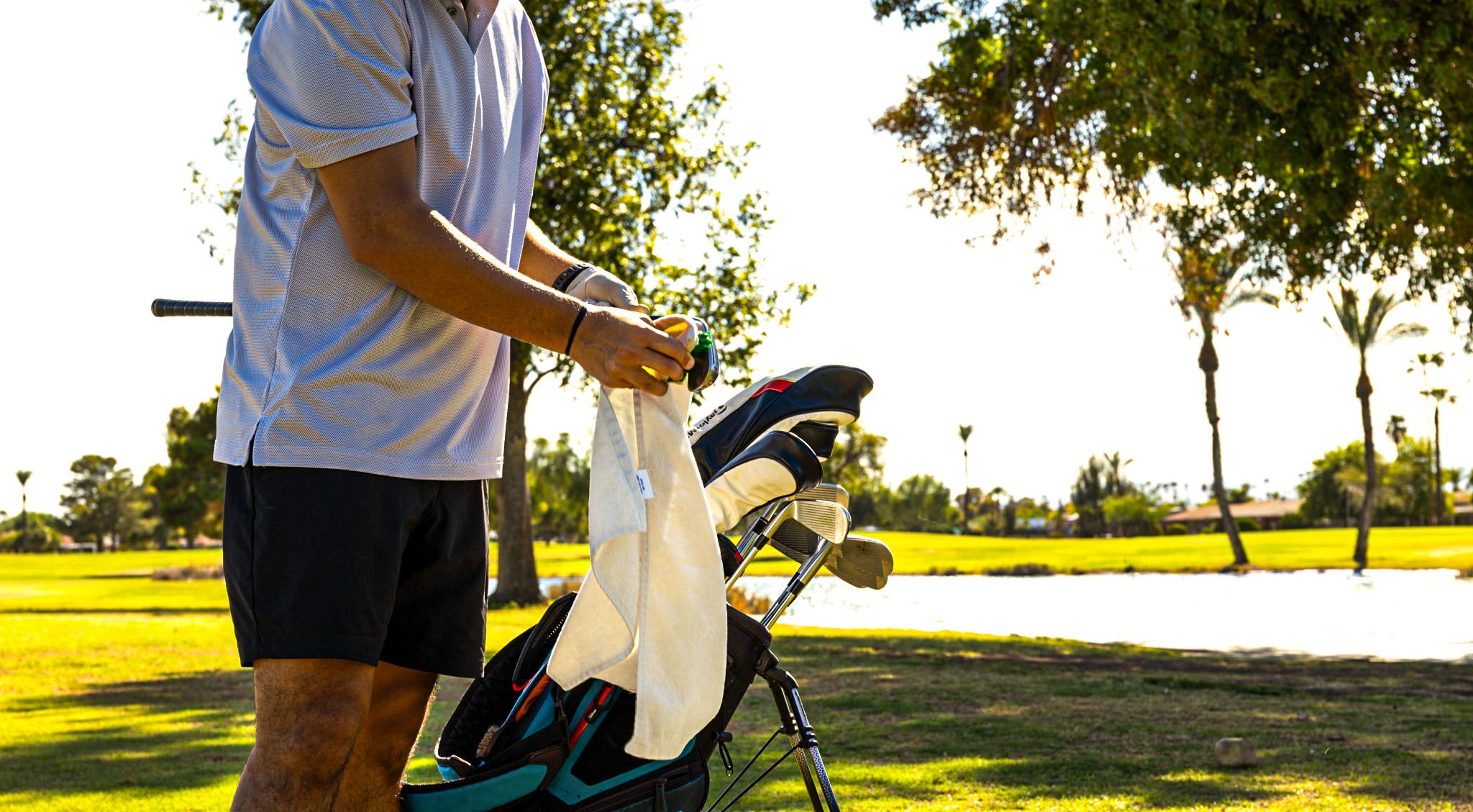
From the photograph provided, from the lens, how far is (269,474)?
167cm

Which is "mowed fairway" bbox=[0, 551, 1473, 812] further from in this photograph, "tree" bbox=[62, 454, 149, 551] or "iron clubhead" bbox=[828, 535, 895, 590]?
"tree" bbox=[62, 454, 149, 551]

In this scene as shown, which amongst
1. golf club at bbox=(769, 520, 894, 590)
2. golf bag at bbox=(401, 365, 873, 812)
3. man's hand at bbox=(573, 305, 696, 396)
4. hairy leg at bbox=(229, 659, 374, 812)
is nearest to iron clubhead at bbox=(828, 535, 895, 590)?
golf club at bbox=(769, 520, 894, 590)

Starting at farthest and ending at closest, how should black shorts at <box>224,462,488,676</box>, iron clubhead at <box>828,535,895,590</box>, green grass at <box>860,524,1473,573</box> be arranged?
green grass at <box>860,524,1473,573</box> → iron clubhead at <box>828,535,895,590</box> → black shorts at <box>224,462,488,676</box>

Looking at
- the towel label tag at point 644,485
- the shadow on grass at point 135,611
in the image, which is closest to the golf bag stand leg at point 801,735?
the towel label tag at point 644,485

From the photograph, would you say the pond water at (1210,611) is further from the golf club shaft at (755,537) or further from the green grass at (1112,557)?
the golf club shaft at (755,537)

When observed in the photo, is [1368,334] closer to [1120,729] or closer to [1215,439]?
[1215,439]

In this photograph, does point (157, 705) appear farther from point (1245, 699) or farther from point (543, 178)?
point (543, 178)

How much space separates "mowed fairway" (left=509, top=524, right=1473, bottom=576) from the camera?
41.2m

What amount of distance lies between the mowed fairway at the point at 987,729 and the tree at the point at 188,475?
38788 millimetres

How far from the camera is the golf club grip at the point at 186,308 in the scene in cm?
221

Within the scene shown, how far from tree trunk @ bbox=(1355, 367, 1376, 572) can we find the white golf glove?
44.7 m

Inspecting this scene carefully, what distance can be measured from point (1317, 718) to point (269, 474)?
6.44 metres

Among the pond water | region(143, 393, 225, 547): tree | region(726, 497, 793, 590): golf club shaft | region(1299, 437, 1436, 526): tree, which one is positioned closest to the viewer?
region(726, 497, 793, 590): golf club shaft

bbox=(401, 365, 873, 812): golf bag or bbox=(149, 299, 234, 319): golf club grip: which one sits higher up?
bbox=(149, 299, 234, 319): golf club grip
